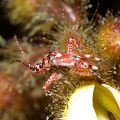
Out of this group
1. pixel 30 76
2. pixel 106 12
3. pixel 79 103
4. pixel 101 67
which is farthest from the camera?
pixel 106 12

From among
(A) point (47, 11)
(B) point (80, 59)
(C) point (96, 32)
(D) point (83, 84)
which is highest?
(A) point (47, 11)

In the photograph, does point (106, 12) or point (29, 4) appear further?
point (106, 12)

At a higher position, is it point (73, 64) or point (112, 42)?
point (112, 42)

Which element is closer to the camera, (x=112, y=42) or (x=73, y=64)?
(x=73, y=64)

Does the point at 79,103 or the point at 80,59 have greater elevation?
the point at 80,59

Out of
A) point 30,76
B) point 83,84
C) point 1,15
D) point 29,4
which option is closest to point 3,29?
point 1,15

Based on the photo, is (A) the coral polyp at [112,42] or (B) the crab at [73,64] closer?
(B) the crab at [73,64]

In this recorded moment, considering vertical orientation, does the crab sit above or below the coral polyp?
below

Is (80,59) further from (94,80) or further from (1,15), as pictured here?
(1,15)

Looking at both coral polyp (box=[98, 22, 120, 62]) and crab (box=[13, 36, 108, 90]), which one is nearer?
crab (box=[13, 36, 108, 90])

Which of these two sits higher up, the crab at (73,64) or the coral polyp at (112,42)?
the coral polyp at (112,42)

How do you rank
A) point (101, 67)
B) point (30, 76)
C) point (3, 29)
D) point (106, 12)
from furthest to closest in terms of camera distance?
1. point (106, 12)
2. point (3, 29)
3. point (30, 76)
4. point (101, 67)
